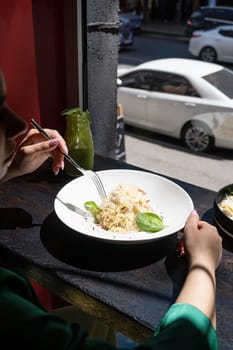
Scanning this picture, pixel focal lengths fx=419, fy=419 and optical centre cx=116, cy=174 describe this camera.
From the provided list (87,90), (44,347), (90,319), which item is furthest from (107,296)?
(87,90)

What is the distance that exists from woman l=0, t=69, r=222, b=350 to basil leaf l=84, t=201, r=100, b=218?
1.03ft

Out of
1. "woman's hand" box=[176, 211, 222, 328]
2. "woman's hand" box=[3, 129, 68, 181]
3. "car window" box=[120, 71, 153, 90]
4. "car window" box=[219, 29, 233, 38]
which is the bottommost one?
"car window" box=[120, 71, 153, 90]

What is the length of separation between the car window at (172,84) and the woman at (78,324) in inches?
128

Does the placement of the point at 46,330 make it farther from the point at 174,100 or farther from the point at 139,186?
the point at 174,100

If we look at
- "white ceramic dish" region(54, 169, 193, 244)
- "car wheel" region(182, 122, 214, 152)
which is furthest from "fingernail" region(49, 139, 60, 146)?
"car wheel" region(182, 122, 214, 152)

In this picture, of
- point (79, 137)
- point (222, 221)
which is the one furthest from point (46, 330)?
point (79, 137)

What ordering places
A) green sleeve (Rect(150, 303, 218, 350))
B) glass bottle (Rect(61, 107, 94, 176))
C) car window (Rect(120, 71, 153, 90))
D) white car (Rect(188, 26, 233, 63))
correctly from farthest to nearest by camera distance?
car window (Rect(120, 71, 153, 90)) < white car (Rect(188, 26, 233, 63)) < glass bottle (Rect(61, 107, 94, 176)) < green sleeve (Rect(150, 303, 218, 350))

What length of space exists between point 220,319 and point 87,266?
0.36m

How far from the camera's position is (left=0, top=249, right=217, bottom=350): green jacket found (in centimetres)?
64

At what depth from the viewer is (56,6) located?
167cm

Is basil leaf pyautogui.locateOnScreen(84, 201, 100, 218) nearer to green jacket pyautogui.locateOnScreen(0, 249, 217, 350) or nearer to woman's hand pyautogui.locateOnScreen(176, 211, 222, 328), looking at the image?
woman's hand pyautogui.locateOnScreen(176, 211, 222, 328)

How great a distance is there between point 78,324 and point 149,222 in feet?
1.65

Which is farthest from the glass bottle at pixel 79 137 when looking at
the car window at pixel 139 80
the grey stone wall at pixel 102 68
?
the car window at pixel 139 80

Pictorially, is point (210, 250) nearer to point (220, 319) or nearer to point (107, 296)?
point (220, 319)
